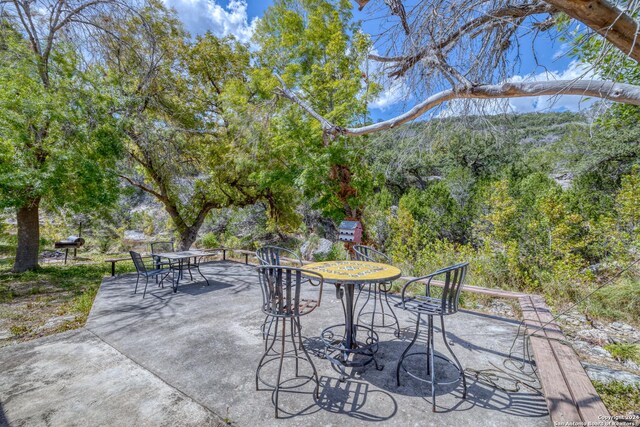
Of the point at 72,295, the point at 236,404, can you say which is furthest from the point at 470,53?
the point at 72,295

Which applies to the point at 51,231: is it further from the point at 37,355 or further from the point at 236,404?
the point at 236,404

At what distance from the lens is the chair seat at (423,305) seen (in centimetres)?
206

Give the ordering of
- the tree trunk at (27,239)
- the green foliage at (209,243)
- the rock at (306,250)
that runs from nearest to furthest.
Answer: the tree trunk at (27,239), the rock at (306,250), the green foliage at (209,243)

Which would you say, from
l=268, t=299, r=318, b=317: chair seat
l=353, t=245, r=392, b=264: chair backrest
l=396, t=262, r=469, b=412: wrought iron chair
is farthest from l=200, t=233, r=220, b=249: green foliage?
l=396, t=262, r=469, b=412: wrought iron chair

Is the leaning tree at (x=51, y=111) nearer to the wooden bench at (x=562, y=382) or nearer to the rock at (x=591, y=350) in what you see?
the wooden bench at (x=562, y=382)

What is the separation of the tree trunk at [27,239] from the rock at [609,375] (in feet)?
32.6

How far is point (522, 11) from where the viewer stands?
234cm

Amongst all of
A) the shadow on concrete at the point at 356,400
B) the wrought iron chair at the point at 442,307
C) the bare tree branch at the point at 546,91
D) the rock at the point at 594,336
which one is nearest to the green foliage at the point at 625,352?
the rock at the point at 594,336

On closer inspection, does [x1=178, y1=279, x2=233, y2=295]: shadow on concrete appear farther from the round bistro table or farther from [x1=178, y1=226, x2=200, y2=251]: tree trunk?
[x1=178, y1=226, x2=200, y2=251]: tree trunk

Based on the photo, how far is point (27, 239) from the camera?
6.76 meters

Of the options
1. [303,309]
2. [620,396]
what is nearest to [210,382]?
[303,309]

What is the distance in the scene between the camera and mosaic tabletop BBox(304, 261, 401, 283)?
220 cm

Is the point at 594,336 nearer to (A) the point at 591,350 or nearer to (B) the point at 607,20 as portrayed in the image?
(A) the point at 591,350

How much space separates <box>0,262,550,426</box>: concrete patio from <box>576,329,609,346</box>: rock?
655 millimetres
